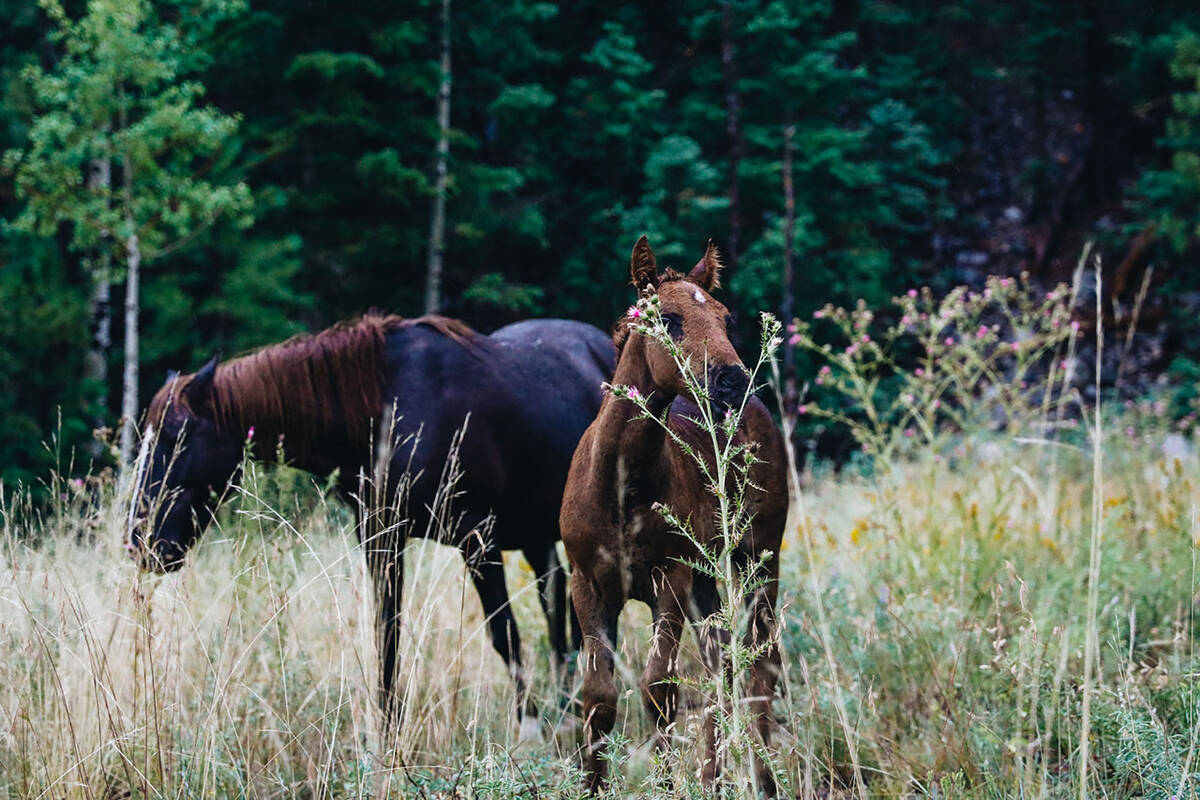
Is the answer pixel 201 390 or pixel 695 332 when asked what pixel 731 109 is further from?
pixel 695 332

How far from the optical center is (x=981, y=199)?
2133 centimetres

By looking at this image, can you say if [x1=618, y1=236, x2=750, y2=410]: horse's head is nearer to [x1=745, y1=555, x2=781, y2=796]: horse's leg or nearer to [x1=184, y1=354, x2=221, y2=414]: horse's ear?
[x1=745, y1=555, x2=781, y2=796]: horse's leg

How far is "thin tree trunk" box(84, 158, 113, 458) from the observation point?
1110 centimetres

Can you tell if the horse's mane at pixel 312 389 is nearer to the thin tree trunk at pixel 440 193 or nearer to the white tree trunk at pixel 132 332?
the white tree trunk at pixel 132 332

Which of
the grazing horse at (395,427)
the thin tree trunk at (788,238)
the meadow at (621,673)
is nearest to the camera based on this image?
the meadow at (621,673)

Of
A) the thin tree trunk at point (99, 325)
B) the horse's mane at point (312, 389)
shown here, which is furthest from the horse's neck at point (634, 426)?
the thin tree trunk at point (99, 325)

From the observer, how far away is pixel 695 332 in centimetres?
236

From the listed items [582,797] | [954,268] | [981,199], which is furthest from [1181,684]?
[981,199]

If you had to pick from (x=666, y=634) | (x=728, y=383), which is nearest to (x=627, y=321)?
(x=728, y=383)

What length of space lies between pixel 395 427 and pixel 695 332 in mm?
1984

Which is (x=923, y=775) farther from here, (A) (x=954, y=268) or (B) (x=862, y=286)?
(A) (x=954, y=268)

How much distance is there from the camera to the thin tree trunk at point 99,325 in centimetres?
1110

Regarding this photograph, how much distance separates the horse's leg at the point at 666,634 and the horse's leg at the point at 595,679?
0.41 feet

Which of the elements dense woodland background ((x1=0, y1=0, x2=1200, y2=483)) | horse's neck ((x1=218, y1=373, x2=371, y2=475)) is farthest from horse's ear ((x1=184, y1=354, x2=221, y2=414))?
dense woodland background ((x1=0, y1=0, x2=1200, y2=483))
